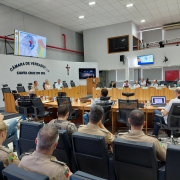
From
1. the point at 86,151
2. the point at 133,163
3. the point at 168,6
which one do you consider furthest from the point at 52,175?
the point at 168,6

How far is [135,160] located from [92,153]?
45 centimetres

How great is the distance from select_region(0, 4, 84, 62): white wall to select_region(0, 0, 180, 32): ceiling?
0.37m

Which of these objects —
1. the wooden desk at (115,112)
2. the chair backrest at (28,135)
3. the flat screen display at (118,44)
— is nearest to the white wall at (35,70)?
the flat screen display at (118,44)

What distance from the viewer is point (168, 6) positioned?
9.44 metres

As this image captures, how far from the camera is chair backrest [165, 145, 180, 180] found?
4.61ft

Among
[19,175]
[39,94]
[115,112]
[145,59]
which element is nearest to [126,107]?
[115,112]

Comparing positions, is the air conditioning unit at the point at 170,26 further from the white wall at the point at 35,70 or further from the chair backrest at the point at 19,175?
the chair backrest at the point at 19,175

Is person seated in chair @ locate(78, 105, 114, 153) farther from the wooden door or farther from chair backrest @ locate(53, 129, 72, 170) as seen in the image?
the wooden door

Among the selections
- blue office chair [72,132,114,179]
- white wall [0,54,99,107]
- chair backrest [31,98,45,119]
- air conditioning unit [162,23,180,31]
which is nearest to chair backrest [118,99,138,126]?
blue office chair [72,132,114,179]

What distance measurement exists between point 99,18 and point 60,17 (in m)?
2.59

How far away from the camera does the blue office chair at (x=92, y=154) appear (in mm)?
1682

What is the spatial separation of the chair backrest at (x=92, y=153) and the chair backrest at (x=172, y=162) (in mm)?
582

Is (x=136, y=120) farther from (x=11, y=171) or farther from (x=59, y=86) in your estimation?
(x=59, y=86)

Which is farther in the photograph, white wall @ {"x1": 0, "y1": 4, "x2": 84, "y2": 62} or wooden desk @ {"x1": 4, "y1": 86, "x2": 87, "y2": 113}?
white wall @ {"x1": 0, "y1": 4, "x2": 84, "y2": 62}
